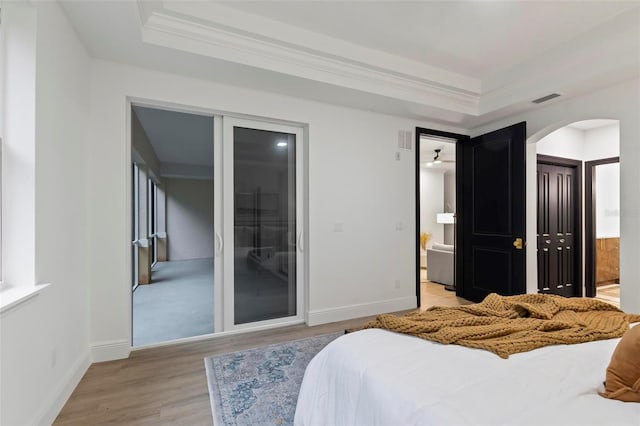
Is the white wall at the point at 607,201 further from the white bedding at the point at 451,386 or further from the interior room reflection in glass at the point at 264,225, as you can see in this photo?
the interior room reflection in glass at the point at 264,225

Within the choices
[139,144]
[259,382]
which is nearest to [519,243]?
[259,382]

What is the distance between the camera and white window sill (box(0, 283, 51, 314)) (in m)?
1.38

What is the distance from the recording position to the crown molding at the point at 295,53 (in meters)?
2.40

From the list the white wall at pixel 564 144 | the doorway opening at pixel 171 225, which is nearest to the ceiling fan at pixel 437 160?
the white wall at pixel 564 144

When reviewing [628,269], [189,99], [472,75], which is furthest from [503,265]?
[189,99]

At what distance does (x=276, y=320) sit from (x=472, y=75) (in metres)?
3.87

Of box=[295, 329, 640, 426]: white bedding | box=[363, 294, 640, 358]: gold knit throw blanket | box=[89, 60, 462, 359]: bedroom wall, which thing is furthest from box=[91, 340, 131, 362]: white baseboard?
box=[363, 294, 640, 358]: gold knit throw blanket

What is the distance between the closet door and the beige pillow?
9.22ft

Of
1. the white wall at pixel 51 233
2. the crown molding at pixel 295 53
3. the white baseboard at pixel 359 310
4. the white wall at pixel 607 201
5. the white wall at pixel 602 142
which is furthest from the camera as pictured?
the white wall at pixel 607 201

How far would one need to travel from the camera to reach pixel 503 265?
387 centimetres

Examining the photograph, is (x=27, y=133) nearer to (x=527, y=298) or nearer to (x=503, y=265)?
(x=527, y=298)

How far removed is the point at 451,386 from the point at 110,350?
2881 millimetres

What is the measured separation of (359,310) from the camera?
12.3 feet

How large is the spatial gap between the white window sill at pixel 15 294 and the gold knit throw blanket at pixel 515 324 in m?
1.82
